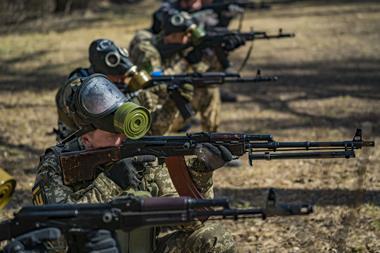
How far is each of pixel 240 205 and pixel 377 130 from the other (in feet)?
11.6

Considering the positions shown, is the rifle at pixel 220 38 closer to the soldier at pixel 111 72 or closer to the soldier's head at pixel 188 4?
the soldier's head at pixel 188 4

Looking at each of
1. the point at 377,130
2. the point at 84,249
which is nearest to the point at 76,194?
the point at 84,249

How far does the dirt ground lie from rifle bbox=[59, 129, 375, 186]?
0.67 ft

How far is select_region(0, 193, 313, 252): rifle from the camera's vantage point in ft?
12.2

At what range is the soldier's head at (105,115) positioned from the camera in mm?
4441

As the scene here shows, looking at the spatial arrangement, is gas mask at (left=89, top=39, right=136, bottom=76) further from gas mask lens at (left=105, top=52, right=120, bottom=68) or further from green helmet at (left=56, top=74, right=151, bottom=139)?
green helmet at (left=56, top=74, right=151, bottom=139)

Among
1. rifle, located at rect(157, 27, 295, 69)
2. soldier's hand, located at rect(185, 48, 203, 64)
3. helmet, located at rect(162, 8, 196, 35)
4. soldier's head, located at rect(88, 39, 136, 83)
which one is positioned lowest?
soldier's head, located at rect(88, 39, 136, 83)

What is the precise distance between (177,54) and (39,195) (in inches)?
183

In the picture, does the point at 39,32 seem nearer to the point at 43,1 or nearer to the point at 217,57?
the point at 43,1

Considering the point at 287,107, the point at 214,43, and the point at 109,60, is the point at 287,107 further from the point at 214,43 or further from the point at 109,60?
the point at 109,60

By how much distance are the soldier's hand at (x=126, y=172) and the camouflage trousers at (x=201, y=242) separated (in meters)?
0.53

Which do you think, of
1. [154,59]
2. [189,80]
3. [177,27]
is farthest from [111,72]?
[177,27]

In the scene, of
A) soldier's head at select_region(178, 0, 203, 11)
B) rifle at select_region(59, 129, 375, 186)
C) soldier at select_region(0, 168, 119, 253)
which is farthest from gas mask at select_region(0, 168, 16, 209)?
soldier's head at select_region(178, 0, 203, 11)

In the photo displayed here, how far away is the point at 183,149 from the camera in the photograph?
15.5 ft
